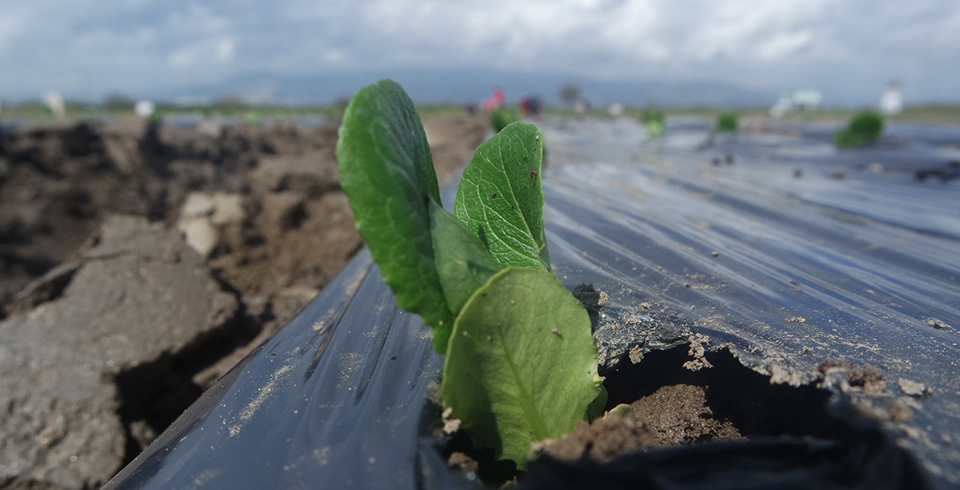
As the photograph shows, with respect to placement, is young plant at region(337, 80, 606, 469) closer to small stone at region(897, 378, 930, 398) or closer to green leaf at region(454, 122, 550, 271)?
green leaf at region(454, 122, 550, 271)

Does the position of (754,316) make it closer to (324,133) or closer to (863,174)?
(863,174)

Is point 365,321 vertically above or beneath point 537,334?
beneath

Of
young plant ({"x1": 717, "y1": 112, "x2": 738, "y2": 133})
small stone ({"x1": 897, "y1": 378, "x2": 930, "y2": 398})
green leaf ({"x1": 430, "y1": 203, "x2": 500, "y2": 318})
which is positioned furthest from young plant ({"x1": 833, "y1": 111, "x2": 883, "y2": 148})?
green leaf ({"x1": 430, "y1": 203, "x2": 500, "y2": 318})

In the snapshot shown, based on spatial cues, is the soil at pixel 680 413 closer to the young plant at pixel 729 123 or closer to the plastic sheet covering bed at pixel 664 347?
the plastic sheet covering bed at pixel 664 347

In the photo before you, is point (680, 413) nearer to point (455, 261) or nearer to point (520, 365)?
point (520, 365)

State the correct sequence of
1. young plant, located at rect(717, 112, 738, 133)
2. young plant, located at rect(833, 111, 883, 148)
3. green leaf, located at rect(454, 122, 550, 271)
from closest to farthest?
green leaf, located at rect(454, 122, 550, 271) < young plant, located at rect(833, 111, 883, 148) < young plant, located at rect(717, 112, 738, 133)

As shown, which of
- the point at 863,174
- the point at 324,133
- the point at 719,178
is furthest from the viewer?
the point at 324,133

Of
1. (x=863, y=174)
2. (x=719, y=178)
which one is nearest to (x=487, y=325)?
(x=719, y=178)
